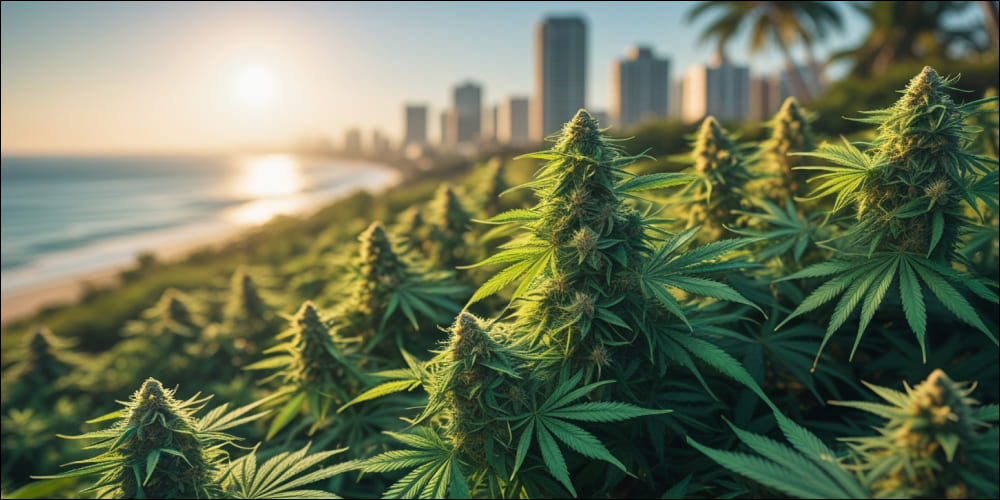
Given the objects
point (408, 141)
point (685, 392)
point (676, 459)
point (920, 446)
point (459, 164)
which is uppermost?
point (408, 141)

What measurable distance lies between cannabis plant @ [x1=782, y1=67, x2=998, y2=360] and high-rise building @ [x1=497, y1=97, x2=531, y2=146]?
2553 centimetres

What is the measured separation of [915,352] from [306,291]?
599 centimetres

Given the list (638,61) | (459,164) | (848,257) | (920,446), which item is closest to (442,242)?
(848,257)

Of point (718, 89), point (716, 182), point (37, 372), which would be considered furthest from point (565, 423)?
point (718, 89)

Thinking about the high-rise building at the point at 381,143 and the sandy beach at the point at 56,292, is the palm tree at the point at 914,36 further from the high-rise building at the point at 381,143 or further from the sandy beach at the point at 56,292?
the high-rise building at the point at 381,143

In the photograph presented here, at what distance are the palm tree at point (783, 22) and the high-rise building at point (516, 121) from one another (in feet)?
31.9

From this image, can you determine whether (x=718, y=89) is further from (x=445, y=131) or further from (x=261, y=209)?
(x=261, y=209)

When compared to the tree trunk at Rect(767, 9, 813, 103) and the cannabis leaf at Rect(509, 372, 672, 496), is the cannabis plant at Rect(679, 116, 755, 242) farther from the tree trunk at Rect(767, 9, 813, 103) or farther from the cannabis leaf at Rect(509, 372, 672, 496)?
the tree trunk at Rect(767, 9, 813, 103)

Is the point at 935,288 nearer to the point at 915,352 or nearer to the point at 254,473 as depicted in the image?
the point at 915,352

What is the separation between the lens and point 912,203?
96.6 inches

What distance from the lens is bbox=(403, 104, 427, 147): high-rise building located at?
59281mm

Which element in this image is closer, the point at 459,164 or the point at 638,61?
the point at 459,164

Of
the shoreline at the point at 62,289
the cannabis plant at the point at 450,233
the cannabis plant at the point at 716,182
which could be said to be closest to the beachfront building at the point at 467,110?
the shoreline at the point at 62,289

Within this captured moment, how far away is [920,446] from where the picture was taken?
158 cm
